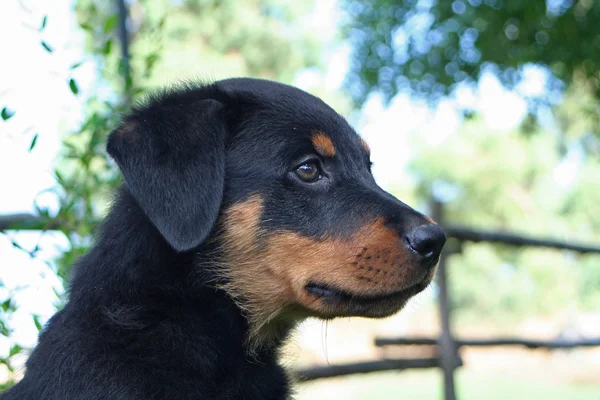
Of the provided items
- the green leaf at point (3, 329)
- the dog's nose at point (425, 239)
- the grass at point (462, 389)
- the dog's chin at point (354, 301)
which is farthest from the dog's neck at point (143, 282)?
the grass at point (462, 389)

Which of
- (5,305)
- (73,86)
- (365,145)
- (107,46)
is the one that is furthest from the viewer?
(107,46)

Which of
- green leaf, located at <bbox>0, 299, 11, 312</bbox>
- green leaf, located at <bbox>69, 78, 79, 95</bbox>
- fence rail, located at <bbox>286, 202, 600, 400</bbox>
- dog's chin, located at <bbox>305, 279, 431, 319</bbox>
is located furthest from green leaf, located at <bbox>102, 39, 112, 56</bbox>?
fence rail, located at <bbox>286, 202, 600, 400</bbox>

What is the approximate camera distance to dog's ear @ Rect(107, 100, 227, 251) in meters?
2.93

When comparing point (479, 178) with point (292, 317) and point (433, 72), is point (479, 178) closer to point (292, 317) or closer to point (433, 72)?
point (433, 72)

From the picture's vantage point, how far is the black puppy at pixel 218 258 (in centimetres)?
288

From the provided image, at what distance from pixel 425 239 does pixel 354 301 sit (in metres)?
0.40

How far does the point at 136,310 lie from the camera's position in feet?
9.71

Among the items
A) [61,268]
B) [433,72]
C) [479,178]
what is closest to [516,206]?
[479,178]

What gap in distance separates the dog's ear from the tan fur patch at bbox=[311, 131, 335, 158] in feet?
1.38

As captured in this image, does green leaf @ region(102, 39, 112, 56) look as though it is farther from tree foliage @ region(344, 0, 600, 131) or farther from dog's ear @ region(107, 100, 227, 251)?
tree foliage @ region(344, 0, 600, 131)

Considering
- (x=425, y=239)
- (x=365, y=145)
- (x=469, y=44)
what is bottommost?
(x=425, y=239)

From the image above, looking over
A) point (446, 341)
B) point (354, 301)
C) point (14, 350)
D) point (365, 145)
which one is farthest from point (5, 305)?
point (446, 341)

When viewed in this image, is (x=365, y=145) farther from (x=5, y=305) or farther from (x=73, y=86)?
(x=5, y=305)

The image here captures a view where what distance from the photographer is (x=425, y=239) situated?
9.76 feet
